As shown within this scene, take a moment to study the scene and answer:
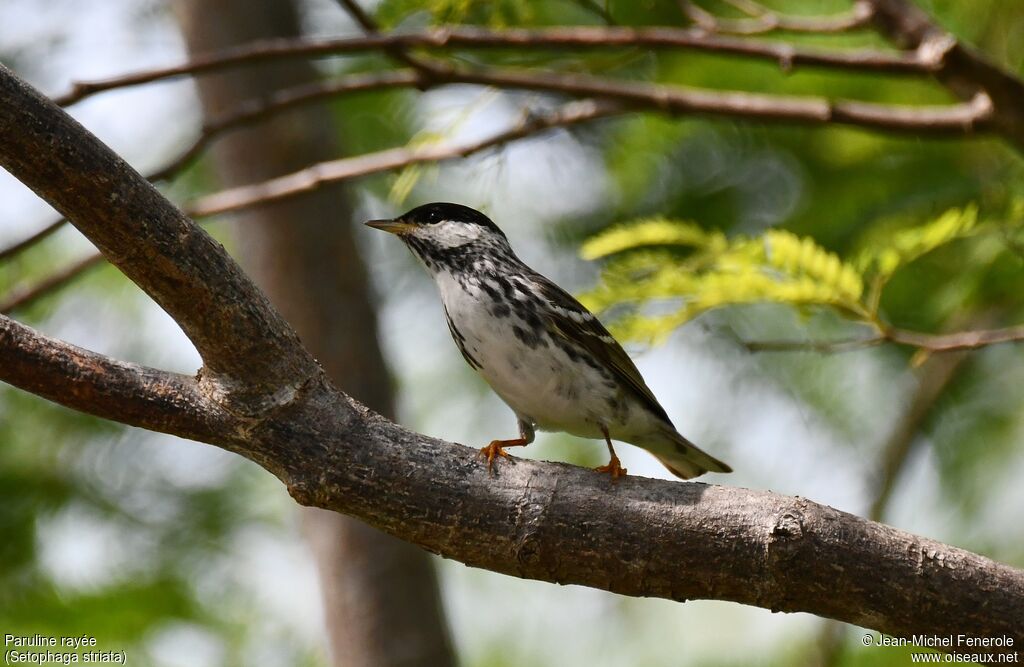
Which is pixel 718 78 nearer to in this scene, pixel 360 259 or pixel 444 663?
pixel 360 259

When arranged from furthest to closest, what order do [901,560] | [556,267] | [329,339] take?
[556,267] → [329,339] → [901,560]

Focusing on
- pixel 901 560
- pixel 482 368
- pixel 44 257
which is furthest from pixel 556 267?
pixel 901 560

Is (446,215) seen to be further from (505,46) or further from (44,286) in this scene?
(44,286)

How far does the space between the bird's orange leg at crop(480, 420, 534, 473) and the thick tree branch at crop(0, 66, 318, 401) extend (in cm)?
46

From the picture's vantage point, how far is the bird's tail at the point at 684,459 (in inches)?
159

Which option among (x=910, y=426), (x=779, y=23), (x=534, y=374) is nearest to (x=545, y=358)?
(x=534, y=374)

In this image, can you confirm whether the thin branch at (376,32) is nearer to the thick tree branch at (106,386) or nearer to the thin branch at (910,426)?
the thick tree branch at (106,386)

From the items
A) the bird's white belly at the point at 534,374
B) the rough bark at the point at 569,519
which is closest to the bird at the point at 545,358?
the bird's white belly at the point at 534,374

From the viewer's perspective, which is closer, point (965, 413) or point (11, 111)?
point (11, 111)

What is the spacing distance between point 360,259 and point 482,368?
138 centimetres

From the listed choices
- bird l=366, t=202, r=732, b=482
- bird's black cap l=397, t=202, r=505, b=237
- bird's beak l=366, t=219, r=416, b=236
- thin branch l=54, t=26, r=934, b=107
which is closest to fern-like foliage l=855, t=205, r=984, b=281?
thin branch l=54, t=26, r=934, b=107

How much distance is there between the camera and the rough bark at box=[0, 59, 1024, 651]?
2.36 m

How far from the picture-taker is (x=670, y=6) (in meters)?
5.03

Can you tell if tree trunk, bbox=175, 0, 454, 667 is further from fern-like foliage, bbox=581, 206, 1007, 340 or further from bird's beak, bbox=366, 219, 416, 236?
fern-like foliage, bbox=581, 206, 1007, 340
